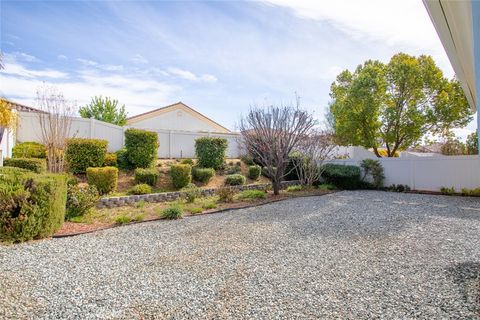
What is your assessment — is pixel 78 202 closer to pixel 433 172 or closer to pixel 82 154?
pixel 82 154

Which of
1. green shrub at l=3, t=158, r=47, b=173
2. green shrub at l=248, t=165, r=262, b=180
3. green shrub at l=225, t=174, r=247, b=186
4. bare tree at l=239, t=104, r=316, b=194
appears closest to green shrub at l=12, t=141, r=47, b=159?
green shrub at l=3, t=158, r=47, b=173

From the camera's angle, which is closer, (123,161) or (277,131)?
(277,131)

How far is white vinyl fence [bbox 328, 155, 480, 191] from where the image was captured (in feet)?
36.2

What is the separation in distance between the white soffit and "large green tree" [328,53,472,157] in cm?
775

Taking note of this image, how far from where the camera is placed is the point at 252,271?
379 cm

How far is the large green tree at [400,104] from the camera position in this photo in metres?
13.3

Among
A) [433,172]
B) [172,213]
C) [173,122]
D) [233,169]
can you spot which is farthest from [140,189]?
[173,122]

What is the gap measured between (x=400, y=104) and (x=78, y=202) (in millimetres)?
14591

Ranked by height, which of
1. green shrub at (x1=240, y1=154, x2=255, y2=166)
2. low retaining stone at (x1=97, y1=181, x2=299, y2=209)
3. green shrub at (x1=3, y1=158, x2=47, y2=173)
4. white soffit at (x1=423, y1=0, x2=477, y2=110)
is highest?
white soffit at (x1=423, y1=0, x2=477, y2=110)

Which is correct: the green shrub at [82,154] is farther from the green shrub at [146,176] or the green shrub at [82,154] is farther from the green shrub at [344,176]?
the green shrub at [344,176]

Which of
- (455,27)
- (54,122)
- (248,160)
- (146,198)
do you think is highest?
(455,27)

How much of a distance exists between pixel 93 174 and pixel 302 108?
7.94m

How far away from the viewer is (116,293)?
316 cm

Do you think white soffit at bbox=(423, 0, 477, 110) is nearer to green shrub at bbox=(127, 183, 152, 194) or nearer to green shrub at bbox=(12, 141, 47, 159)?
green shrub at bbox=(127, 183, 152, 194)
